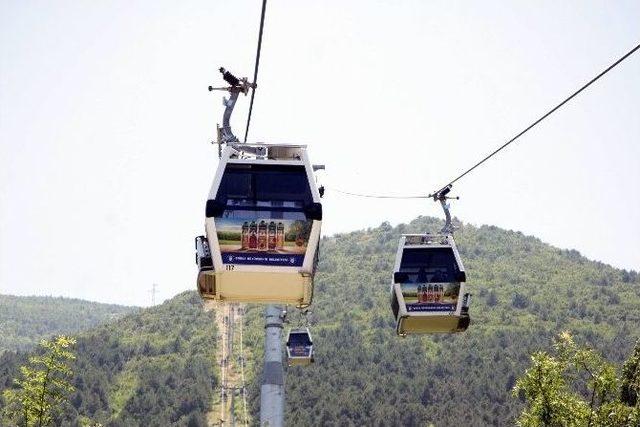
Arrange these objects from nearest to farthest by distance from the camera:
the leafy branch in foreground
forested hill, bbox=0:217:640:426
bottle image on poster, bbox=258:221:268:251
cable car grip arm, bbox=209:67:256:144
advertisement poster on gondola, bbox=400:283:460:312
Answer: bottle image on poster, bbox=258:221:268:251
cable car grip arm, bbox=209:67:256:144
advertisement poster on gondola, bbox=400:283:460:312
the leafy branch in foreground
forested hill, bbox=0:217:640:426

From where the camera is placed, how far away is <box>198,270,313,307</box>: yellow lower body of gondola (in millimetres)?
13250

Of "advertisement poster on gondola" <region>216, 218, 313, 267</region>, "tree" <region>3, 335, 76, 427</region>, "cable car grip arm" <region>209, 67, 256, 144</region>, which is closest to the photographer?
"advertisement poster on gondola" <region>216, 218, 313, 267</region>

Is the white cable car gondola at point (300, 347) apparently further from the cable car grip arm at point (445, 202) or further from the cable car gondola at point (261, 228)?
the cable car gondola at point (261, 228)

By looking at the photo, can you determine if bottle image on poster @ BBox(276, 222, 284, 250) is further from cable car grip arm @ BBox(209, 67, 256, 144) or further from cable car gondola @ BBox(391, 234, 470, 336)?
cable car gondola @ BBox(391, 234, 470, 336)

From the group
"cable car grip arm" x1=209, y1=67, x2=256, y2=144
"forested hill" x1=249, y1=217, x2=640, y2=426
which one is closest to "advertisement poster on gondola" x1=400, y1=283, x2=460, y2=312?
"cable car grip arm" x1=209, y1=67, x2=256, y2=144

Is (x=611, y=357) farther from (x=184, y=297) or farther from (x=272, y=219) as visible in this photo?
(x=272, y=219)

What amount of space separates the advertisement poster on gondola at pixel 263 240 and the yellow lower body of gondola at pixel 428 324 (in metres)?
5.17

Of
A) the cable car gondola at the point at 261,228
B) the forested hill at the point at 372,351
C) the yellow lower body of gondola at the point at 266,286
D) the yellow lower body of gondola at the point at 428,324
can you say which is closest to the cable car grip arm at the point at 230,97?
the cable car gondola at the point at 261,228

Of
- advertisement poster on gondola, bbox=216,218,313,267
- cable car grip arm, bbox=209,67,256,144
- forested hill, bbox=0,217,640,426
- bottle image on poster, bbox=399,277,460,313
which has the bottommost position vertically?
forested hill, bbox=0,217,640,426

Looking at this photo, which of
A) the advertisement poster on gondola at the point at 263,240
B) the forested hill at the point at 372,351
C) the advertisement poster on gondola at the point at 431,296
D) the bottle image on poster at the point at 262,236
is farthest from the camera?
the forested hill at the point at 372,351

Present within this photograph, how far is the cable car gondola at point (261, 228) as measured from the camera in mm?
13305

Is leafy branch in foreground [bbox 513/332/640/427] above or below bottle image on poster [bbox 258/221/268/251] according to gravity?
below

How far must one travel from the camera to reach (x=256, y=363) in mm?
110312

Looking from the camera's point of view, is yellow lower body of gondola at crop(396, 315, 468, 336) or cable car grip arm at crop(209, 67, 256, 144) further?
yellow lower body of gondola at crop(396, 315, 468, 336)
